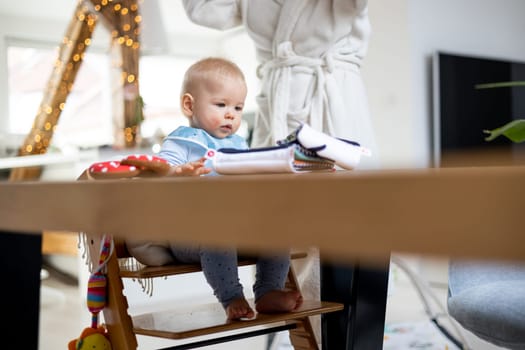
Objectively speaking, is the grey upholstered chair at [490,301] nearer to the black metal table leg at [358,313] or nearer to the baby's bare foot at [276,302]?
the black metal table leg at [358,313]

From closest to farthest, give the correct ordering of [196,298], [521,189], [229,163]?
1. [521,189]
2. [229,163]
3. [196,298]

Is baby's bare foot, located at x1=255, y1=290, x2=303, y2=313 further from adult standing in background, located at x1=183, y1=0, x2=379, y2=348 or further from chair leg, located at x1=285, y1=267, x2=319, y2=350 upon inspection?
adult standing in background, located at x1=183, y1=0, x2=379, y2=348

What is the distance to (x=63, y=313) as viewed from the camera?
11.5 ft

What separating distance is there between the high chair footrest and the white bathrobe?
32.3 inches

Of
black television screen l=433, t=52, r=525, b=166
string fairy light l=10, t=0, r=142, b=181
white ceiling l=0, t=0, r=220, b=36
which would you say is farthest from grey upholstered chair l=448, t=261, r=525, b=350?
white ceiling l=0, t=0, r=220, b=36

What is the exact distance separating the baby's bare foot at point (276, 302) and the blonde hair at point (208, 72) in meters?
0.49

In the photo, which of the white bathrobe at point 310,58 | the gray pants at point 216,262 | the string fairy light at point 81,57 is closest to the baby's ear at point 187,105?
the gray pants at point 216,262

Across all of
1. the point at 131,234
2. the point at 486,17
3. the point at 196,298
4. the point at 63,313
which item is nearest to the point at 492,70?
the point at 486,17

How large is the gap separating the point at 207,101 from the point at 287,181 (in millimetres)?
1253

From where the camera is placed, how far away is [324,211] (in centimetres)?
35

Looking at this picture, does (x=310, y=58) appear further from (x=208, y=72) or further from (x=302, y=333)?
(x=302, y=333)

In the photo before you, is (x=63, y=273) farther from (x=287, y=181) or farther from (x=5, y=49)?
(x=287, y=181)

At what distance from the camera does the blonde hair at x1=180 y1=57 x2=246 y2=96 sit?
162 cm

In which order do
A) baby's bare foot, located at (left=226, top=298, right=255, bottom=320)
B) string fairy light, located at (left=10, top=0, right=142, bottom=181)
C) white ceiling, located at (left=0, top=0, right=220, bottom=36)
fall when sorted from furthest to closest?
white ceiling, located at (left=0, top=0, right=220, bottom=36)
string fairy light, located at (left=10, top=0, right=142, bottom=181)
baby's bare foot, located at (left=226, top=298, right=255, bottom=320)
